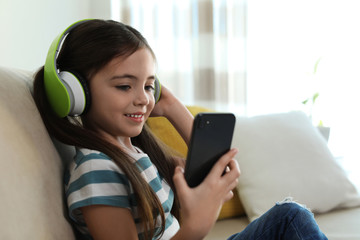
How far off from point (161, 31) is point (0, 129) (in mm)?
2680

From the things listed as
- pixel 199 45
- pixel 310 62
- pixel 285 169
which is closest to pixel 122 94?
pixel 285 169

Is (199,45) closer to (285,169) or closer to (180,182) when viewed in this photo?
(285,169)

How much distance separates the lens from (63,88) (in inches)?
39.2

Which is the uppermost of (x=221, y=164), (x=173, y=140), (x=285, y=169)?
(x=221, y=164)

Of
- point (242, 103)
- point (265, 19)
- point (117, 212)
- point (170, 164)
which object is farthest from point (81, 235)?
point (265, 19)

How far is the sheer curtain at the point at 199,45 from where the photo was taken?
337 cm

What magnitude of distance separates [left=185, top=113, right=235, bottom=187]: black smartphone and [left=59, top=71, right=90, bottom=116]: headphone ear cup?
0.29m

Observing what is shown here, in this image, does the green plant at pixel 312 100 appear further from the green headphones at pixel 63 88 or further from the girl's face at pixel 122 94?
the green headphones at pixel 63 88

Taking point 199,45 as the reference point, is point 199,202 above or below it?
above

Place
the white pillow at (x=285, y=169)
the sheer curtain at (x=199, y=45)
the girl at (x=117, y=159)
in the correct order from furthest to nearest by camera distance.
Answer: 1. the sheer curtain at (x=199, y=45)
2. the white pillow at (x=285, y=169)
3. the girl at (x=117, y=159)

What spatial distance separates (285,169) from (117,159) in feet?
3.02

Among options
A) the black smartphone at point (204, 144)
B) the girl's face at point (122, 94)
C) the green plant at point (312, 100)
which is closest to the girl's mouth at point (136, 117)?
the girl's face at point (122, 94)

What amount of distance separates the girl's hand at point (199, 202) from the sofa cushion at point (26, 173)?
0.26 metres

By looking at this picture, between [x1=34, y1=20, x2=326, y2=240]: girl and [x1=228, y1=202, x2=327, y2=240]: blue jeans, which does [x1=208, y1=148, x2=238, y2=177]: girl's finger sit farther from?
[x1=228, y1=202, x2=327, y2=240]: blue jeans
